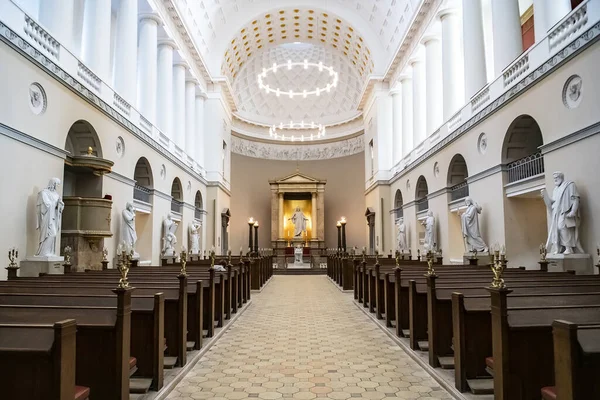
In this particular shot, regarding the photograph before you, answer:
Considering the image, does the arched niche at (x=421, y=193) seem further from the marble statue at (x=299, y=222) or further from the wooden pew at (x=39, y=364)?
the wooden pew at (x=39, y=364)

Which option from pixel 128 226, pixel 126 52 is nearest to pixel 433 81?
pixel 126 52

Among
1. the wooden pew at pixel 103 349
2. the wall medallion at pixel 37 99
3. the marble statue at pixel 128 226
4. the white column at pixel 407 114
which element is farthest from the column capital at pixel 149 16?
the wooden pew at pixel 103 349

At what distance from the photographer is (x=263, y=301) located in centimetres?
1109

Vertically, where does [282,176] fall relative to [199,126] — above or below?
below

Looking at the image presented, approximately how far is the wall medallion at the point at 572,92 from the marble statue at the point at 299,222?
20.9m

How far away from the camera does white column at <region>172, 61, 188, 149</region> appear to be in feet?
65.4

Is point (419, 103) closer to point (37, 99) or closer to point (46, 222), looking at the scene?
point (37, 99)

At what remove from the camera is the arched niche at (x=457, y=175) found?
1455cm

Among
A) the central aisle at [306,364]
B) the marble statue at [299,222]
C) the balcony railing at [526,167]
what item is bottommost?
the central aisle at [306,364]

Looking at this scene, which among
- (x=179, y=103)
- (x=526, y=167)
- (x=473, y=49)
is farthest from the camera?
(x=179, y=103)

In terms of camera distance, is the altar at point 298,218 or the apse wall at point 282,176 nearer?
the altar at point 298,218

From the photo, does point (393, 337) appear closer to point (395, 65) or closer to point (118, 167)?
point (118, 167)

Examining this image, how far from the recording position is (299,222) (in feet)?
94.4

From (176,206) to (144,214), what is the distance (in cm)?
356
